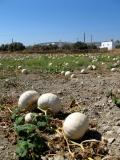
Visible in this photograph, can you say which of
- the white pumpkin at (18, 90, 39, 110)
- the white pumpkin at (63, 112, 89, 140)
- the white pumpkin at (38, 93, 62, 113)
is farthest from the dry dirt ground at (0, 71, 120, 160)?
the white pumpkin at (18, 90, 39, 110)

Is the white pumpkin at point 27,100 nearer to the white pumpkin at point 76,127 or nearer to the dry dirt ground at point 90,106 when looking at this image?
the dry dirt ground at point 90,106

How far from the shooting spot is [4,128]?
626 centimetres

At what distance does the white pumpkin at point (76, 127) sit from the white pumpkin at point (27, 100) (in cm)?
164

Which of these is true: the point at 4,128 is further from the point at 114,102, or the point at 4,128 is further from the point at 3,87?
the point at 3,87

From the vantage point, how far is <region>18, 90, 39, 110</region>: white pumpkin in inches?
277

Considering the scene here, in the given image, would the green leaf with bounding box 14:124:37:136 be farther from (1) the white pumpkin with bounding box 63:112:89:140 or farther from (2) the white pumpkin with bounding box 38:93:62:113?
(2) the white pumpkin with bounding box 38:93:62:113

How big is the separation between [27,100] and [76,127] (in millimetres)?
1815

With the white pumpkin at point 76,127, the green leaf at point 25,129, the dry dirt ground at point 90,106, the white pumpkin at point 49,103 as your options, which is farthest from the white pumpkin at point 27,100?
the white pumpkin at point 76,127

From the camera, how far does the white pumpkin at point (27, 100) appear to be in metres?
7.04

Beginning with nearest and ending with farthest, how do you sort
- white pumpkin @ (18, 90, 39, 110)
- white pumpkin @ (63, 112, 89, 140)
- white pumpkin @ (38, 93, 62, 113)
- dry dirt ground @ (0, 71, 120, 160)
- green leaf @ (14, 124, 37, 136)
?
dry dirt ground @ (0, 71, 120, 160)
green leaf @ (14, 124, 37, 136)
white pumpkin @ (63, 112, 89, 140)
white pumpkin @ (38, 93, 62, 113)
white pumpkin @ (18, 90, 39, 110)

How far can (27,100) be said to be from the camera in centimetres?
705

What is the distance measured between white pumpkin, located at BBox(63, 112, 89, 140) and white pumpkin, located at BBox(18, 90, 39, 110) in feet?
5.37

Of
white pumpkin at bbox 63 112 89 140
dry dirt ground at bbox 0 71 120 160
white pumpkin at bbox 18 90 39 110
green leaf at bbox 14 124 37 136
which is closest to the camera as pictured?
dry dirt ground at bbox 0 71 120 160

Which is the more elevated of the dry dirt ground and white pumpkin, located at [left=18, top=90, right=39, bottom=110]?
white pumpkin, located at [left=18, top=90, right=39, bottom=110]
